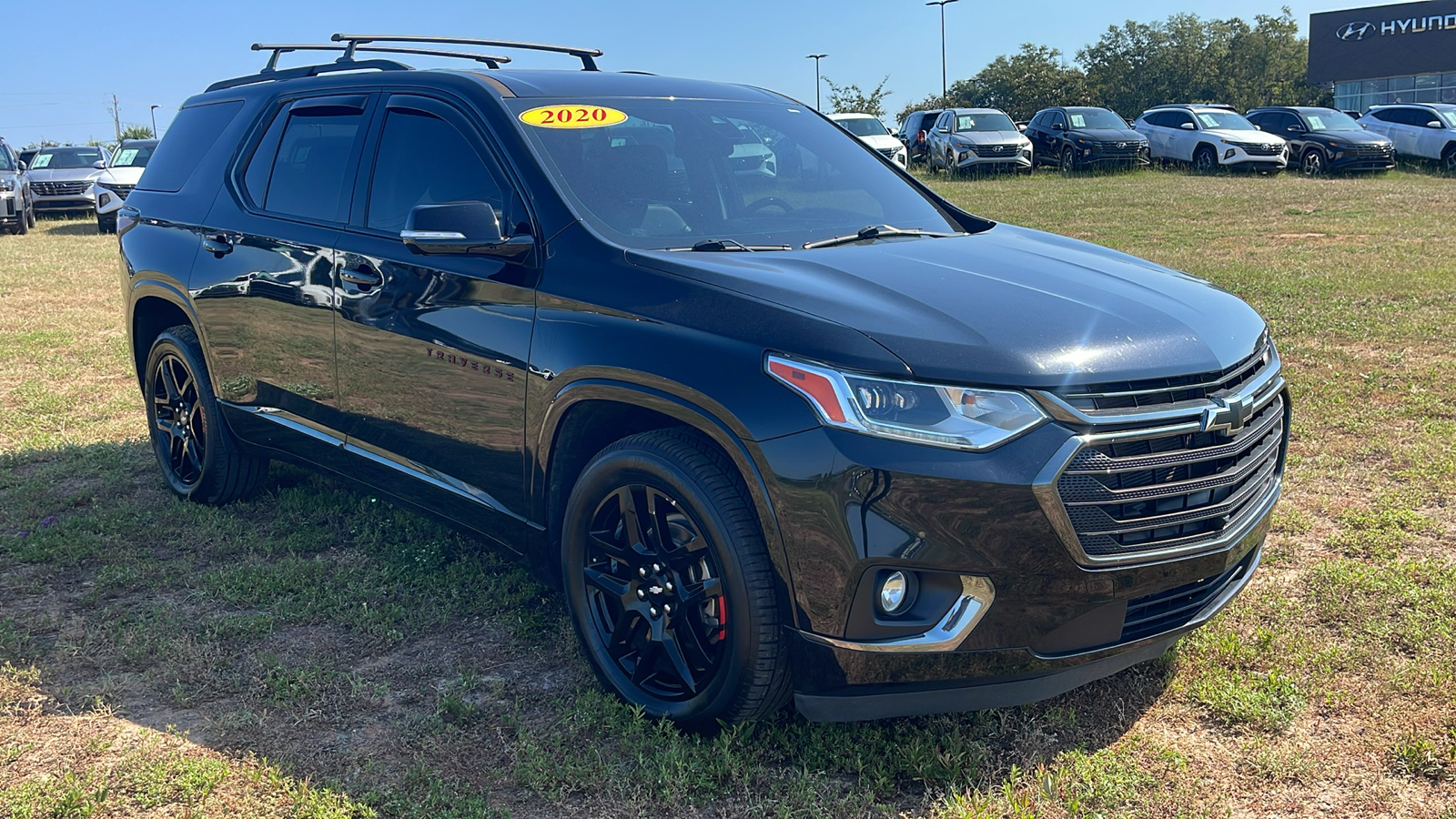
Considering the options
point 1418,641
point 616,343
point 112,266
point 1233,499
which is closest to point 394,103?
point 616,343

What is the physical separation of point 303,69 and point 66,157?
24641 mm

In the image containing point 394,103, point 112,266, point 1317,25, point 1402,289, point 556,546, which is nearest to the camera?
point 556,546

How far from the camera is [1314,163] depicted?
25.1 metres

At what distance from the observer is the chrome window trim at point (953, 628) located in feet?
9.07

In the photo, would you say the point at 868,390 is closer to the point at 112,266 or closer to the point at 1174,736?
the point at 1174,736

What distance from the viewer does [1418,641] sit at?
3.71 meters

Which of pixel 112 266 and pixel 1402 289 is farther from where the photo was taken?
pixel 112 266

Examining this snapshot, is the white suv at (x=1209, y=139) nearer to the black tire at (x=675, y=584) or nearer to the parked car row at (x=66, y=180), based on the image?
the parked car row at (x=66, y=180)

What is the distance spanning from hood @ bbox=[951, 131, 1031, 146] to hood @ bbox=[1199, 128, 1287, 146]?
12.5 feet

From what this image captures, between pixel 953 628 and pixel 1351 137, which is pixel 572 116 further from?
pixel 1351 137

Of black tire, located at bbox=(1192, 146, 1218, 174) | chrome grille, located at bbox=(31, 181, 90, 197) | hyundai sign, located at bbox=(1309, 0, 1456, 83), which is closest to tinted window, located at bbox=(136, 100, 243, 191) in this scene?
chrome grille, located at bbox=(31, 181, 90, 197)

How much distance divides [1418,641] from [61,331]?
1068 centimetres

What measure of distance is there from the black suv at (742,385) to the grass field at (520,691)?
275 millimetres

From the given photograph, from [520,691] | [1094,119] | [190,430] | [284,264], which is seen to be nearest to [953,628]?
[520,691]
